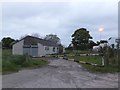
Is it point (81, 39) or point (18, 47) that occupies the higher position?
point (81, 39)

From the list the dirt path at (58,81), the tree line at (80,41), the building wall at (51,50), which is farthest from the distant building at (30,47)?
the dirt path at (58,81)

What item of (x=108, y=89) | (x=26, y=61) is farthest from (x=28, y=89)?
(x=26, y=61)

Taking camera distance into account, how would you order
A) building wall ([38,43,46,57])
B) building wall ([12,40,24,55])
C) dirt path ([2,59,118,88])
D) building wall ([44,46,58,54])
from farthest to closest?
1. building wall ([44,46,58,54])
2. building wall ([12,40,24,55])
3. building wall ([38,43,46,57])
4. dirt path ([2,59,118,88])

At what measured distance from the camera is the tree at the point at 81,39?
297 ft

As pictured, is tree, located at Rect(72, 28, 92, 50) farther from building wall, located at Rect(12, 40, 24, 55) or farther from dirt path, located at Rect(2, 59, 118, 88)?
dirt path, located at Rect(2, 59, 118, 88)

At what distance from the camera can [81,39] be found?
3593 inches

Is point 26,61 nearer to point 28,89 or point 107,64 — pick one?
point 107,64

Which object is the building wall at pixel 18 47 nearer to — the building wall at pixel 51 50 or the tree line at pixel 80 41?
the building wall at pixel 51 50

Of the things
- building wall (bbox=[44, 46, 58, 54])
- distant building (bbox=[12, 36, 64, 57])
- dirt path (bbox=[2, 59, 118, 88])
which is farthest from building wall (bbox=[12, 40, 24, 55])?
dirt path (bbox=[2, 59, 118, 88])

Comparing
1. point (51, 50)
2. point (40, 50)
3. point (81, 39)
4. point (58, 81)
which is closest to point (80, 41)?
point (81, 39)

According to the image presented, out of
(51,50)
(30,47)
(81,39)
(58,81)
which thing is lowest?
(58,81)

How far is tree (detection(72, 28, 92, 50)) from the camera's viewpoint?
90.4 metres

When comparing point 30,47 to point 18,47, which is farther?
point 18,47

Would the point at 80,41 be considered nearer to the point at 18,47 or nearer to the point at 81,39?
the point at 81,39
